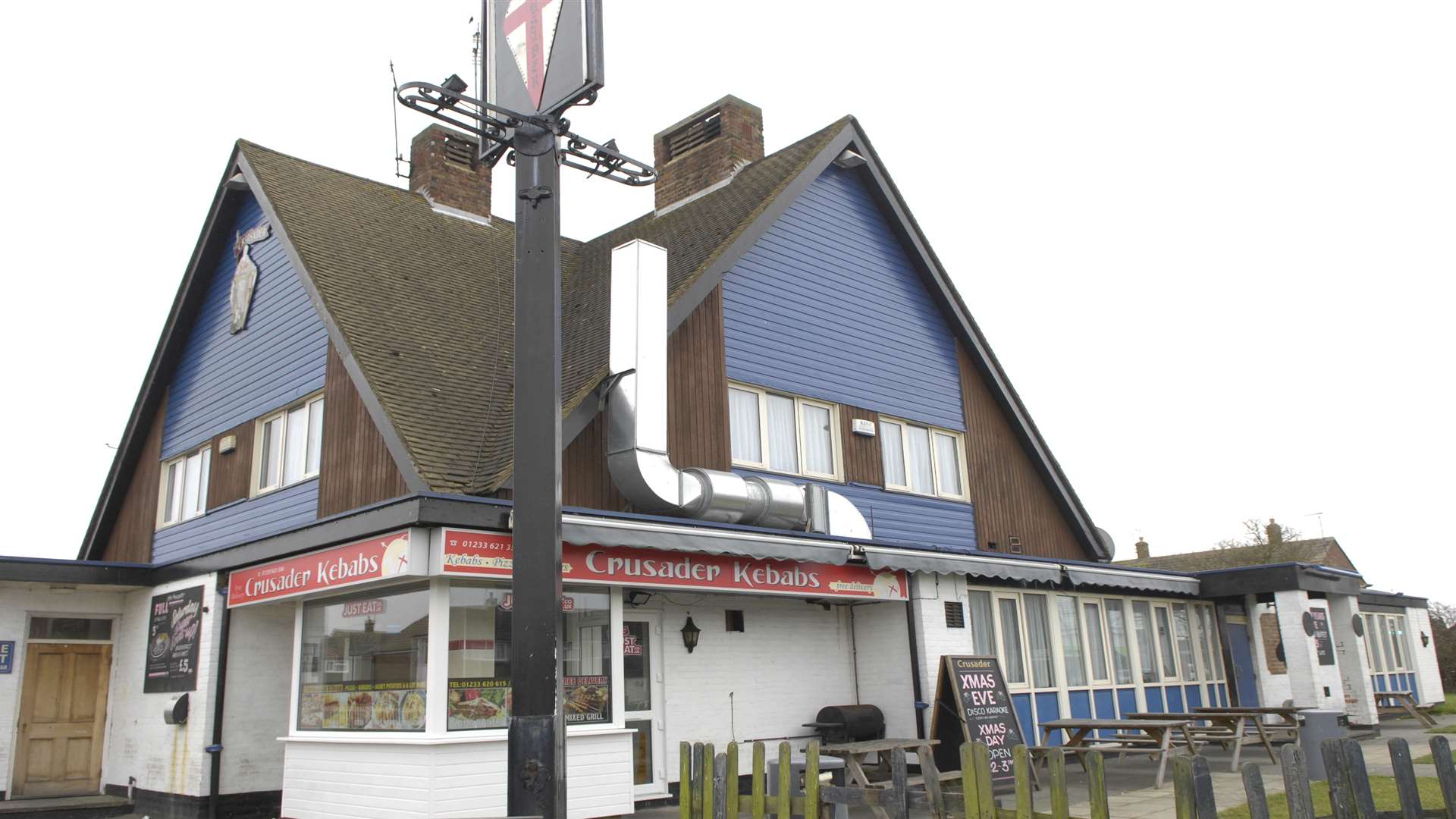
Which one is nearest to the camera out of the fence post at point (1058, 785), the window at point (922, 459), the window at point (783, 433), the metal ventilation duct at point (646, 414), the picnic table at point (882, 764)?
the fence post at point (1058, 785)

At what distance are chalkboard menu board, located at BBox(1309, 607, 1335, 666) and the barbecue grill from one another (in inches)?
351

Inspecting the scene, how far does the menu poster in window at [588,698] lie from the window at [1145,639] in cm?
1008

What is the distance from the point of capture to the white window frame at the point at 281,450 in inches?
537

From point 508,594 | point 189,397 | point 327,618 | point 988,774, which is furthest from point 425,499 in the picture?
point 189,397

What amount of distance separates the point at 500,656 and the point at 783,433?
219 inches

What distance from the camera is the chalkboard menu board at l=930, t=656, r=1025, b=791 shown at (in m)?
12.7

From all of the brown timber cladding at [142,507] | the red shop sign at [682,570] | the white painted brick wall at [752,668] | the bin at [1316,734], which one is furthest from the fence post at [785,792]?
the brown timber cladding at [142,507]

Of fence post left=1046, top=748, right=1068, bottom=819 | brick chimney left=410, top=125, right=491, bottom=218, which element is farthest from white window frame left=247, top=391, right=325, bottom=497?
fence post left=1046, top=748, right=1068, bottom=819

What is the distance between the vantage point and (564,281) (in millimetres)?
17047

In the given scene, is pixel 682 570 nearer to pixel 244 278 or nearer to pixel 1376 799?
pixel 1376 799

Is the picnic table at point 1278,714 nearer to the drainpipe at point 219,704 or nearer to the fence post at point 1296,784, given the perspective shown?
the fence post at point 1296,784

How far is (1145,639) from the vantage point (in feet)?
59.1

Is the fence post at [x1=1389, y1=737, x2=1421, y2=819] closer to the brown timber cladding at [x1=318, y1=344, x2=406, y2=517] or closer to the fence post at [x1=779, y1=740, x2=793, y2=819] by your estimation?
the fence post at [x1=779, y1=740, x2=793, y2=819]

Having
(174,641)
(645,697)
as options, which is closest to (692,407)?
(645,697)
